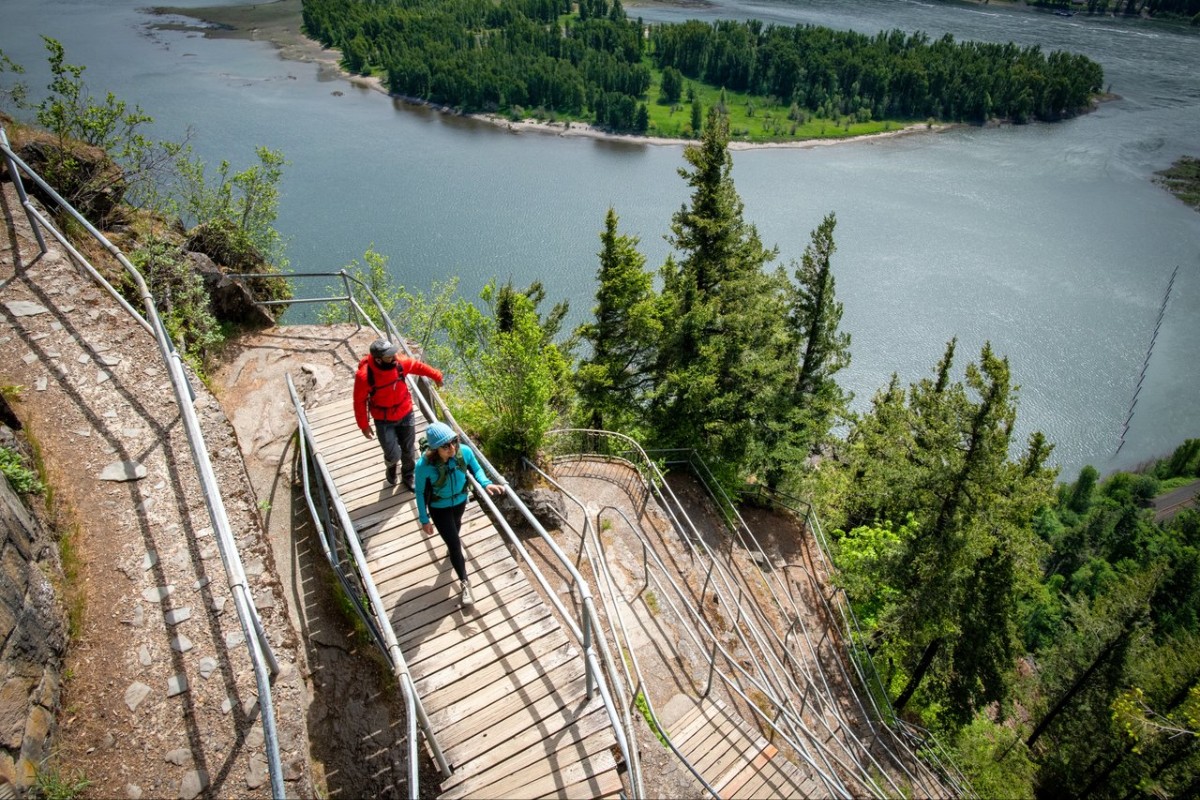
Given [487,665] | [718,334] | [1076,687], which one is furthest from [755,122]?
[487,665]

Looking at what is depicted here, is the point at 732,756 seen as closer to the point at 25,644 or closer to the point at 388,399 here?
the point at 388,399

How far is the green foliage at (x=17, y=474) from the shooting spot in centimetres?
758

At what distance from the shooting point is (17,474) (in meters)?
7.66

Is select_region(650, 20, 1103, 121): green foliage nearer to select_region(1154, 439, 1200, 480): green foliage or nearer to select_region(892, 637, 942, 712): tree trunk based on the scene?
select_region(1154, 439, 1200, 480): green foliage

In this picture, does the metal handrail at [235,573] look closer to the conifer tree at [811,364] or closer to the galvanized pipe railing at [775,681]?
the galvanized pipe railing at [775,681]

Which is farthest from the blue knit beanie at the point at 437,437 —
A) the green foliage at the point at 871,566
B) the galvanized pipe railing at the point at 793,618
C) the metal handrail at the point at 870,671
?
the green foliage at the point at 871,566

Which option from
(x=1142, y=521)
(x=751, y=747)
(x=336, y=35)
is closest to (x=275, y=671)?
(x=751, y=747)

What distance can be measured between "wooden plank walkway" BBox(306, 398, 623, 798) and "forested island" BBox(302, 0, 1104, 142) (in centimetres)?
10071

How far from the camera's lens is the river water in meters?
52.0

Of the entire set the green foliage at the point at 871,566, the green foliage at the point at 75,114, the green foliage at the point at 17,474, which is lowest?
the green foliage at the point at 871,566

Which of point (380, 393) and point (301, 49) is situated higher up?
point (301, 49)

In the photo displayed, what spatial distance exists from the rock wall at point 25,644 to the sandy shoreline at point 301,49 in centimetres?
9124

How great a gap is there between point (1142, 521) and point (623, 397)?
174ft

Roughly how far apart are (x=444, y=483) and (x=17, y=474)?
4851 millimetres
